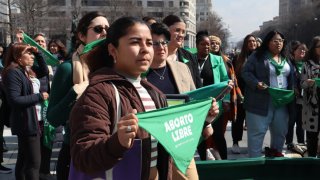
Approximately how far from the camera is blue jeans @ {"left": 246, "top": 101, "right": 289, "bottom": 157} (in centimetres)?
541

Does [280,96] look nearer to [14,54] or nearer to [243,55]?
[243,55]

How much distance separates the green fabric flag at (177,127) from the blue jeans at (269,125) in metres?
3.32

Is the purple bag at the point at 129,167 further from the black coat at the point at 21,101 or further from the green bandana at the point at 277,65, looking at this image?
the green bandana at the point at 277,65

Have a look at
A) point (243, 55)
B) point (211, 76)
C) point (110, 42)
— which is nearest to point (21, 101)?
point (110, 42)

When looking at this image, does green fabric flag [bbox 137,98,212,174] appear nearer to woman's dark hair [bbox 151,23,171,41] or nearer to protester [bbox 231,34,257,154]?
woman's dark hair [bbox 151,23,171,41]

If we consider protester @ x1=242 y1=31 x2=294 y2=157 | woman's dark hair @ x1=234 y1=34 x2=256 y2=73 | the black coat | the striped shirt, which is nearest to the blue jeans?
protester @ x1=242 y1=31 x2=294 y2=157

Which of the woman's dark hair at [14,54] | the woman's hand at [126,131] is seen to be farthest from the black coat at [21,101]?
the woman's hand at [126,131]

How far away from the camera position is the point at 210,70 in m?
5.45

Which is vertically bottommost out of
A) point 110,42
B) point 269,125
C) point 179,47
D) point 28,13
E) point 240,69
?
point 269,125

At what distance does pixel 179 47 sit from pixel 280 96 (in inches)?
72.5

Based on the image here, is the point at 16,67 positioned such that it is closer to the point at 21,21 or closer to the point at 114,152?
the point at 114,152

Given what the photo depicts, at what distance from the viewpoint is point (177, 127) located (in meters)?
2.02

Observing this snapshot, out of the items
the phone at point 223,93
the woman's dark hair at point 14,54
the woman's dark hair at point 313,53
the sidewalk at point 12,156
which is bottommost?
the sidewalk at point 12,156

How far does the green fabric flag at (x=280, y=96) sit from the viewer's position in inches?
206
